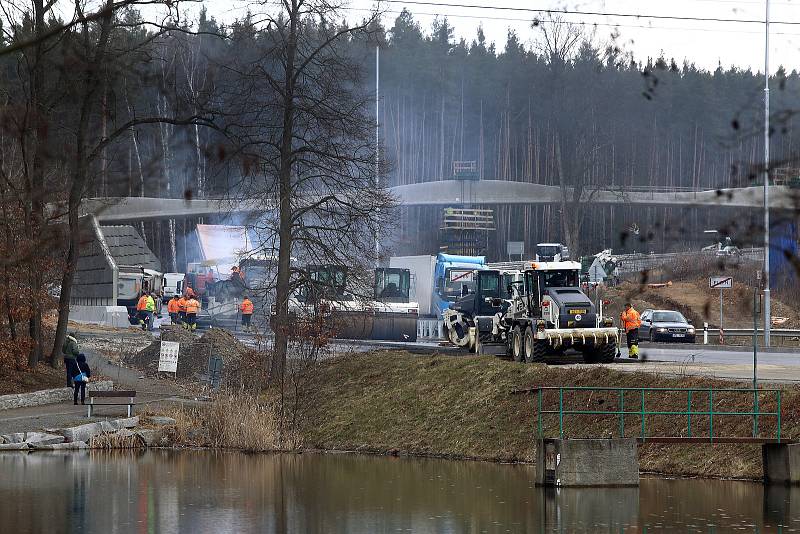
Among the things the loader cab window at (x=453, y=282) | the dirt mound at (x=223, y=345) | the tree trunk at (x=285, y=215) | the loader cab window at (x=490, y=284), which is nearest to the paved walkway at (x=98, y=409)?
the dirt mound at (x=223, y=345)

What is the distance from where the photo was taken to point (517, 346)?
36.1 metres

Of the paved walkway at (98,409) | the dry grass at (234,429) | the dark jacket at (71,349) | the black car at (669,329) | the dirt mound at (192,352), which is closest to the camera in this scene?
the dry grass at (234,429)

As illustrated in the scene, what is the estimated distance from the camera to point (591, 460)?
2264 centimetres

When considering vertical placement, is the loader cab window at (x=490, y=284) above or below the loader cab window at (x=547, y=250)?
below

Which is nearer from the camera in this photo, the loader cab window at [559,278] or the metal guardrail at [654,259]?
the loader cab window at [559,278]

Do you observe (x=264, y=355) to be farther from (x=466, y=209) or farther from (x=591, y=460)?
(x=466, y=209)

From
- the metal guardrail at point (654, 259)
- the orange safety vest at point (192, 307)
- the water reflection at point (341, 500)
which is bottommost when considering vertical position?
the water reflection at point (341, 500)

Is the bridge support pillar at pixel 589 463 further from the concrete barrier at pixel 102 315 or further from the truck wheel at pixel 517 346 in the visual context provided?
the concrete barrier at pixel 102 315

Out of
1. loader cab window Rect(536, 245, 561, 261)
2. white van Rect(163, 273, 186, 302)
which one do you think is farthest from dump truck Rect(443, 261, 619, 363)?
white van Rect(163, 273, 186, 302)

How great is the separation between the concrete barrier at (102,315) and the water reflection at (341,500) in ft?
105

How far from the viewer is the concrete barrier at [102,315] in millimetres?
Answer: 58781

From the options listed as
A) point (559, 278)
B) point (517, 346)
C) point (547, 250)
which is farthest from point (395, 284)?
point (559, 278)

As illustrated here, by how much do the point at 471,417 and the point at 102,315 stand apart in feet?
109

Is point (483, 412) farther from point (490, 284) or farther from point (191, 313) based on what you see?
point (191, 313)
